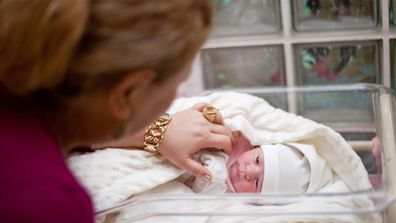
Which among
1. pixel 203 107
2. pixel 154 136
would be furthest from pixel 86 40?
pixel 203 107

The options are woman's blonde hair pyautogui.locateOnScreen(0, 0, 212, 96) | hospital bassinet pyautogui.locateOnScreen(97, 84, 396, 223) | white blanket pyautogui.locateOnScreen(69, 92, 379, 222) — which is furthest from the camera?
white blanket pyautogui.locateOnScreen(69, 92, 379, 222)

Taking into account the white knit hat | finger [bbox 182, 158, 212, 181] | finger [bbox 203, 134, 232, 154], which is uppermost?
finger [bbox 203, 134, 232, 154]

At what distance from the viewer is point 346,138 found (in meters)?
1.27

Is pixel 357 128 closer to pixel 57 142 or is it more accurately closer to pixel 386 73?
pixel 386 73

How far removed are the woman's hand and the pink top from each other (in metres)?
0.50

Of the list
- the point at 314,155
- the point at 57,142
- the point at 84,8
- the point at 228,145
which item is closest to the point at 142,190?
the point at 228,145

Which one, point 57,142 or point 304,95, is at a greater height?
point 57,142

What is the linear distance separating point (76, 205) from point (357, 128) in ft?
2.71

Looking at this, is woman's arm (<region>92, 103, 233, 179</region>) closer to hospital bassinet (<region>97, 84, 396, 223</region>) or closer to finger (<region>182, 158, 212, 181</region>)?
finger (<region>182, 158, 212, 181</region>)

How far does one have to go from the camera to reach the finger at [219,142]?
3.66 ft

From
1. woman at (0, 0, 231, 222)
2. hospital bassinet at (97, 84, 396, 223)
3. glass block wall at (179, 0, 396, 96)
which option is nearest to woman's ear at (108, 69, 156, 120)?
woman at (0, 0, 231, 222)

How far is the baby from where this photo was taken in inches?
43.9

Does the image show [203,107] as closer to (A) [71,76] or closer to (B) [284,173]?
(B) [284,173]

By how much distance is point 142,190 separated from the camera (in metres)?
1.03
